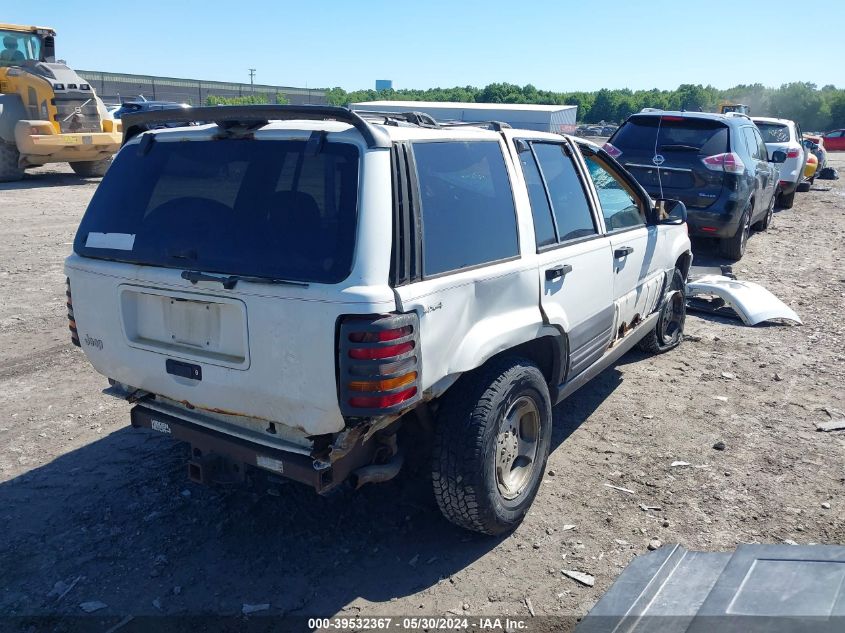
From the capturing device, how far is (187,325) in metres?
3.14

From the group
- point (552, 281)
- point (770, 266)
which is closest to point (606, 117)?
point (770, 266)

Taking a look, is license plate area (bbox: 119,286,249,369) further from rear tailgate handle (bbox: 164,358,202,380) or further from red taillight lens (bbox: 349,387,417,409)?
red taillight lens (bbox: 349,387,417,409)

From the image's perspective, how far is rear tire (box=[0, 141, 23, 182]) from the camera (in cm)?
1639

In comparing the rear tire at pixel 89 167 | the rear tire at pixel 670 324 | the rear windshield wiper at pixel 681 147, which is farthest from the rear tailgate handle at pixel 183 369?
the rear tire at pixel 89 167

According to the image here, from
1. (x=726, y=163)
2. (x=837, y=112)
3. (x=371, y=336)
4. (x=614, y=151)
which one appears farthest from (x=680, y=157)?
(x=837, y=112)

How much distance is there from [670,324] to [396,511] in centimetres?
373

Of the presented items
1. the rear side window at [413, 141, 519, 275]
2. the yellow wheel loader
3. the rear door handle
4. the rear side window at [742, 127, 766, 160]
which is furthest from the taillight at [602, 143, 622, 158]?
the yellow wheel loader

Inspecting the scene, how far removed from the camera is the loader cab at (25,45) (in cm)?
1714

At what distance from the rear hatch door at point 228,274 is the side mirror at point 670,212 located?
10.6 feet

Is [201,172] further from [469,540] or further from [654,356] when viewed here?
[654,356]

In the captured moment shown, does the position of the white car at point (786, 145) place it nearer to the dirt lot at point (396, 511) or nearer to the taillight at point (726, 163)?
the taillight at point (726, 163)

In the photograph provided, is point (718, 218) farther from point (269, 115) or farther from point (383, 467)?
point (269, 115)

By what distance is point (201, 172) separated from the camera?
10.7 feet

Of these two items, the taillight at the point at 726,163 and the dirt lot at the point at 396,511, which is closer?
the dirt lot at the point at 396,511
